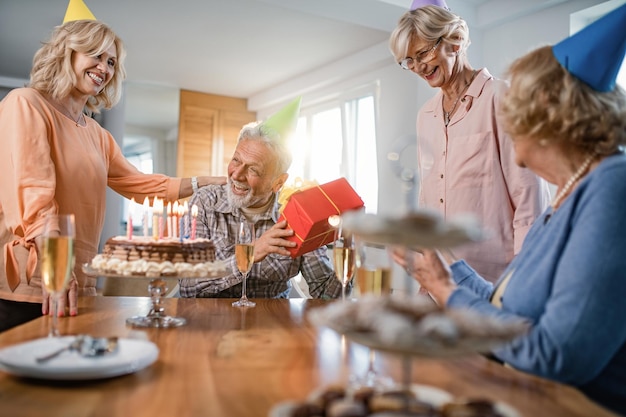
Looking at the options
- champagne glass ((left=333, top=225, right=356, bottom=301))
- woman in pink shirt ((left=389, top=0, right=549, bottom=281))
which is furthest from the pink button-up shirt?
champagne glass ((left=333, top=225, right=356, bottom=301))

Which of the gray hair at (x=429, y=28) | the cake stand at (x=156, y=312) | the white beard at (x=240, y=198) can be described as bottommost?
the cake stand at (x=156, y=312)

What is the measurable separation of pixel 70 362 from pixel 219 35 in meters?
4.39

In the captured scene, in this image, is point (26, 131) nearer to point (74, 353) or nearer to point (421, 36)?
point (74, 353)

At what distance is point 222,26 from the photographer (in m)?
4.60

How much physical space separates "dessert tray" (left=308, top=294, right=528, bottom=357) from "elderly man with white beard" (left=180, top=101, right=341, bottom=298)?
1.25m

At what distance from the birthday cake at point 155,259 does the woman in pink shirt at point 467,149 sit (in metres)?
0.91

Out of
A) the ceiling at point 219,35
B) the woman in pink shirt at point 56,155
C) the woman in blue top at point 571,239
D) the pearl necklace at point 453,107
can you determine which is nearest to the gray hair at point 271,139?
the woman in pink shirt at point 56,155

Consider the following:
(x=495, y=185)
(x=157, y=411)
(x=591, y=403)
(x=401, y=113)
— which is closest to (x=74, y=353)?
(x=157, y=411)

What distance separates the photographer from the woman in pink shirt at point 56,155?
158cm

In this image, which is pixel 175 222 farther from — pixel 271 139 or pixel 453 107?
pixel 453 107

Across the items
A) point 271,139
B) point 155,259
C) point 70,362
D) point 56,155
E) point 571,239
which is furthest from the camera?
point 271,139

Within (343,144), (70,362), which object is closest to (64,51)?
(70,362)

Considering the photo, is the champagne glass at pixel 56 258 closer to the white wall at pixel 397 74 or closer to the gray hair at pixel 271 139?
the gray hair at pixel 271 139

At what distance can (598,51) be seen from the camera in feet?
3.23
